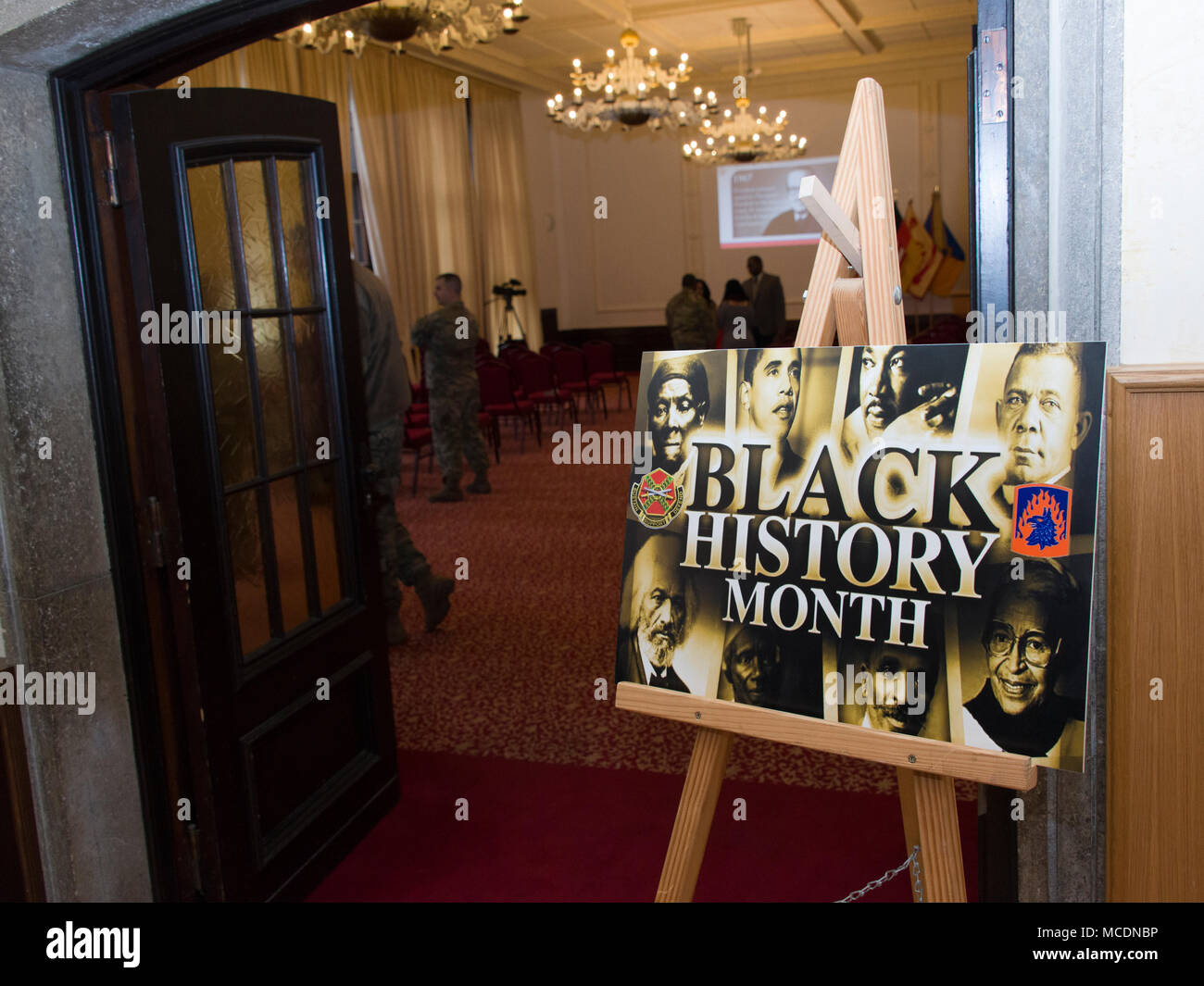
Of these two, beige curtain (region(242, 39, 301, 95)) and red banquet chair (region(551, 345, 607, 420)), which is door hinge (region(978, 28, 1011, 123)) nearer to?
beige curtain (region(242, 39, 301, 95))

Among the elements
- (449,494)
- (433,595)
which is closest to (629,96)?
(449,494)

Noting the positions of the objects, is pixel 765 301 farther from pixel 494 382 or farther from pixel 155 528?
pixel 155 528

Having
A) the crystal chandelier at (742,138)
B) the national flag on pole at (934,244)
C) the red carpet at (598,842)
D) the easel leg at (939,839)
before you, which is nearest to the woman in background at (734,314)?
the crystal chandelier at (742,138)

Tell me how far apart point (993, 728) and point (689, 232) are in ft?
44.9

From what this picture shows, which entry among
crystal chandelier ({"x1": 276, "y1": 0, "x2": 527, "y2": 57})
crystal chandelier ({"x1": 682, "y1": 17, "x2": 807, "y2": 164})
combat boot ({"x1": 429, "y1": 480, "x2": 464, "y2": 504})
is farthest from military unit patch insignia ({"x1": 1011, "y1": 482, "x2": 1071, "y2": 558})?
crystal chandelier ({"x1": 682, "y1": 17, "x2": 807, "y2": 164})

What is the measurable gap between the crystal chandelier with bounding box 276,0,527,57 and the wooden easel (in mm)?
4737

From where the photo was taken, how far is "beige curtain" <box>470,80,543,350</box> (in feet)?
42.4

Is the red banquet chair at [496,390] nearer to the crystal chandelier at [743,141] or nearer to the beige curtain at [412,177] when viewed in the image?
the beige curtain at [412,177]

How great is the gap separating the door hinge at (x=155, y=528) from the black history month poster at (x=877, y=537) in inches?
47.9

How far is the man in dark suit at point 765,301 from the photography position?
10664mm

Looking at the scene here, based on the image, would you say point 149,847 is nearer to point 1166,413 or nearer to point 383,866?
point 383,866

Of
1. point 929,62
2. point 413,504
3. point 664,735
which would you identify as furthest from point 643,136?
point 664,735

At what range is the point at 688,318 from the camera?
10023mm
